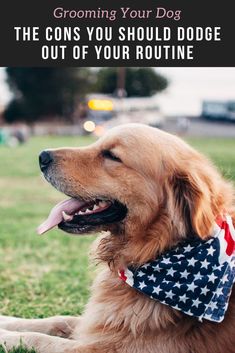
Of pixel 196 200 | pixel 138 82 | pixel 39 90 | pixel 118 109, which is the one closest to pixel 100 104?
pixel 118 109

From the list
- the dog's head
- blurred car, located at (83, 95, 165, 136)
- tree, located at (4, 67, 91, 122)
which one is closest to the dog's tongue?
the dog's head

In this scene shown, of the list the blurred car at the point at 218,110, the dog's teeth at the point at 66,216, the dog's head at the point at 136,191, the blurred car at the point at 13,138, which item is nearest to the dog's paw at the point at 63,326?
the dog's head at the point at 136,191

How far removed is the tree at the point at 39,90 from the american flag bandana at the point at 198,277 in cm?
5732

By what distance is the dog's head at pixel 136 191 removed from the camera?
3512 mm

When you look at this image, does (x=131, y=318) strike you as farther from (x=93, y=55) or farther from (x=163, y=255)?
(x=93, y=55)

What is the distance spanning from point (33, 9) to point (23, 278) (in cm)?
364

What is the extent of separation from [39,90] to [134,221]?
58.2 metres

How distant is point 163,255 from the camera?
3.52 metres

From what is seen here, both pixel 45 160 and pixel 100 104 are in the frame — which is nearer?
pixel 45 160

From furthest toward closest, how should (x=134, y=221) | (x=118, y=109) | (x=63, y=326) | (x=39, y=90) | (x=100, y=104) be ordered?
(x=39, y=90) → (x=100, y=104) → (x=118, y=109) → (x=63, y=326) → (x=134, y=221)

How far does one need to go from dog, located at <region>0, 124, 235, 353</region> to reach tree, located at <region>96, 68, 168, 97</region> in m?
68.8

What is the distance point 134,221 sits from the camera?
369 centimetres

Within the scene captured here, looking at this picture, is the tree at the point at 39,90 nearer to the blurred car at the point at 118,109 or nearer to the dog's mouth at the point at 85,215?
the blurred car at the point at 118,109
